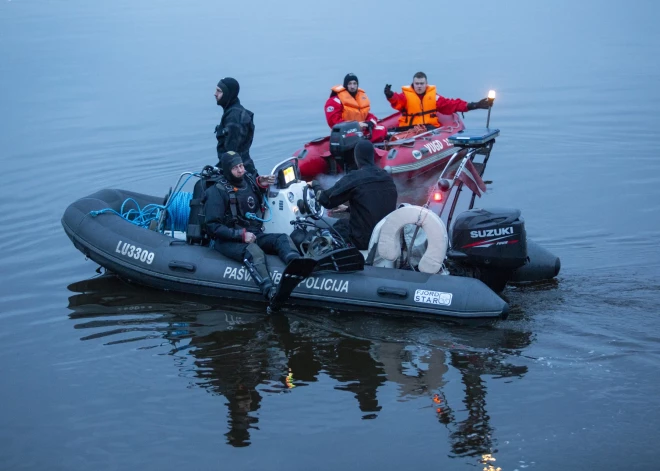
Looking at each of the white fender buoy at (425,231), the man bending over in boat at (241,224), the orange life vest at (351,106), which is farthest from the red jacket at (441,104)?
the white fender buoy at (425,231)

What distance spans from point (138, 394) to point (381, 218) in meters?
2.37

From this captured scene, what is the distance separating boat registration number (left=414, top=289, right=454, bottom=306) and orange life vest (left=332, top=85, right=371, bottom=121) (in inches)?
180

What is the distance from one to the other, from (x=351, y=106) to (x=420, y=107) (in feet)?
3.12

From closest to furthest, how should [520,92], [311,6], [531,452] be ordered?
[531,452] < [520,92] < [311,6]

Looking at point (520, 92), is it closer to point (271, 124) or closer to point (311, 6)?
point (271, 124)

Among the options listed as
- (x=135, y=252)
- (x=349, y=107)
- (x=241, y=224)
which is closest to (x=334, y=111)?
(x=349, y=107)

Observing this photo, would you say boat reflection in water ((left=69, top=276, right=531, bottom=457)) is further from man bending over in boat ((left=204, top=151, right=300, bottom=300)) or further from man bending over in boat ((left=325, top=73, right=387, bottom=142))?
man bending over in boat ((left=325, top=73, right=387, bottom=142))

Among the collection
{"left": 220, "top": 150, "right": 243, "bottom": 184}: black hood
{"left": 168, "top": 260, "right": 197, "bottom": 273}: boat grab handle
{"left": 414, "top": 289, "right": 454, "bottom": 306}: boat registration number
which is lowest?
{"left": 414, "top": 289, "right": 454, "bottom": 306}: boat registration number

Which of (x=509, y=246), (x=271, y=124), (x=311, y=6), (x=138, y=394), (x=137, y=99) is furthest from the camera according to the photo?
(x=311, y=6)

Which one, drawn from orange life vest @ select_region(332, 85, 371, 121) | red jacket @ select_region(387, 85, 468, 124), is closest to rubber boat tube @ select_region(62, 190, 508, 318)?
orange life vest @ select_region(332, 85, 371, 121)

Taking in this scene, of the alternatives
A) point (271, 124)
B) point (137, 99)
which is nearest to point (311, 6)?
point (137, 99)

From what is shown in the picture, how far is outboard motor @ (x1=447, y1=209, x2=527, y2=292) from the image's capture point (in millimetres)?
6492

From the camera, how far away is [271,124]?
14.2 m

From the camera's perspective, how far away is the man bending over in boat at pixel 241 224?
7.03 m
